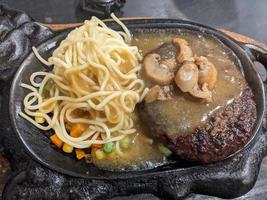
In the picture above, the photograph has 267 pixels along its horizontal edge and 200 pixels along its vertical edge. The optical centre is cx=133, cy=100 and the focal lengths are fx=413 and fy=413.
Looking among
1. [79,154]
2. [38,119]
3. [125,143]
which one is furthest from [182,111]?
[38,119]

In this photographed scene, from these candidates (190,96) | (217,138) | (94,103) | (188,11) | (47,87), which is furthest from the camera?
(188,11)

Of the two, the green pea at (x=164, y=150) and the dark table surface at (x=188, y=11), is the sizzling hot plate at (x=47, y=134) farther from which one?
the dark table surface at (x=188, y=11)

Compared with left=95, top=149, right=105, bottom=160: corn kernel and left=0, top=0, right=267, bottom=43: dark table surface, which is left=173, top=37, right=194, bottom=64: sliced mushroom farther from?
left=0, top=0, right=267, bottom=43: dark table surface

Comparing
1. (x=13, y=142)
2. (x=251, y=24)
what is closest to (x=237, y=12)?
(x=251, y=24)

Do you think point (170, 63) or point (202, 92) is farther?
point (170, 63)

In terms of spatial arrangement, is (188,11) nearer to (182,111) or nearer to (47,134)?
(182,111)

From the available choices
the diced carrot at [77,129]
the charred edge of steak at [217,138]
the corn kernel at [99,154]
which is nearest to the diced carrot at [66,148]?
the diced carrot at [77,129]

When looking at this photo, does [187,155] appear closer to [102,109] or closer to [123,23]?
[102,109]
